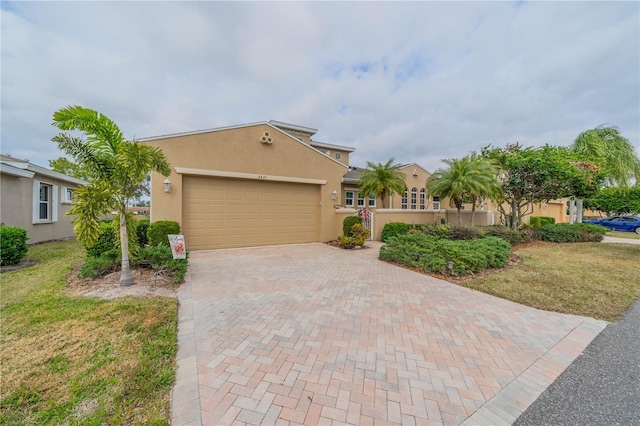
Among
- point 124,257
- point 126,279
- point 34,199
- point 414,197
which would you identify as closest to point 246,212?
point 124,257

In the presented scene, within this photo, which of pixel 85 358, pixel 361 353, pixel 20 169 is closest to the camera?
pixel 85 358

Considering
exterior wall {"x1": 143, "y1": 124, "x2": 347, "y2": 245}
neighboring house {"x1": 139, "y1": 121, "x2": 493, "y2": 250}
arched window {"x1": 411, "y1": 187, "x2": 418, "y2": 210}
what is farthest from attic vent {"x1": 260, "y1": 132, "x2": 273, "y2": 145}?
arched window {"x1": 411, "y1": 187, "x2": 418, "y2": 210}

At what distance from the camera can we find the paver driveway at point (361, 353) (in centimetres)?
204

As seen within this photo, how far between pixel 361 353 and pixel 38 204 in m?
14.0

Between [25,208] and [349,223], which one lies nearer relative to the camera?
[25,208]

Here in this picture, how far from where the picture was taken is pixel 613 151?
13.7 metres

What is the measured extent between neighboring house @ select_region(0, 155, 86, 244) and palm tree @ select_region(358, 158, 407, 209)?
14250mm

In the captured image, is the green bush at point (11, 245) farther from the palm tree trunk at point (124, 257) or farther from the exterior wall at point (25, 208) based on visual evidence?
the palm tree trunk at point (124, 257)

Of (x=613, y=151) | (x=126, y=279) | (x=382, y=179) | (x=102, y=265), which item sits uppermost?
(x=613, y=151)

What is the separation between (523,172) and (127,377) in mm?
15346

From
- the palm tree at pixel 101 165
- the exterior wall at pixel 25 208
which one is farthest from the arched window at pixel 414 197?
the exterior wall at pixel 25 208

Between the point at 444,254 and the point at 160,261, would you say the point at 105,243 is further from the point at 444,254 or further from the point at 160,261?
the point at 444,254

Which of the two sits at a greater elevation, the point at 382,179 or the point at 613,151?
the point at 613,151

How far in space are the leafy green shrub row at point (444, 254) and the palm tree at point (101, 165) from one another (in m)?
6.73
